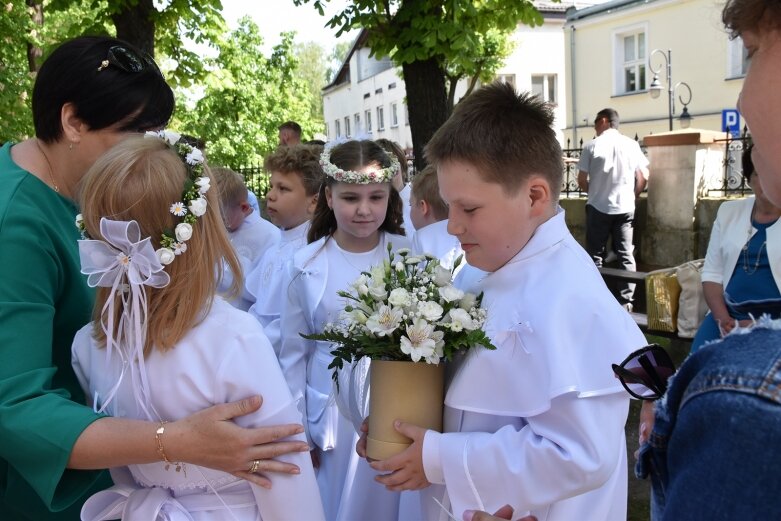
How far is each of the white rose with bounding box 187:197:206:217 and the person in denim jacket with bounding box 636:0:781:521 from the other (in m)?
1.30

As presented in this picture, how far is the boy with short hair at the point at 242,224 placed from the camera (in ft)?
16.8

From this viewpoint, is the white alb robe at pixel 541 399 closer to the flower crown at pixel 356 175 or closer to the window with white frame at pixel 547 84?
the flower crown at pixel 356 175

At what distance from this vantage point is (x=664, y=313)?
602cm

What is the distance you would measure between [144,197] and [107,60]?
495 millimetres

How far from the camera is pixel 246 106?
2244 cm

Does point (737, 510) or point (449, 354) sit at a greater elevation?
point (737, 510)

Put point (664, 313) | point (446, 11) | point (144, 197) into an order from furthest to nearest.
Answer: point (446, 11), point (664, 313), point (144, 197)

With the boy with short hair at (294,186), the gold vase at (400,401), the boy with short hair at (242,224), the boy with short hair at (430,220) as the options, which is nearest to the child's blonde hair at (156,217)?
the gold vase at (400,401)

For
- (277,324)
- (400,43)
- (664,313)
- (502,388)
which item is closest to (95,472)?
(502,388)

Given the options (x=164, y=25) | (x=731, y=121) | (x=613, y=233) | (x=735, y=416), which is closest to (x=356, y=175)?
(x=735, y=416)

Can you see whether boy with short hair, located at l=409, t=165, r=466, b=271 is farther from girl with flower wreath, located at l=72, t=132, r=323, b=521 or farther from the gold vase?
girl with flower wreath, located at l=72, t=132, r=323, b=521

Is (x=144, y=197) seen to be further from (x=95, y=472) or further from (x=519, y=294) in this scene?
(x=519, y=294)

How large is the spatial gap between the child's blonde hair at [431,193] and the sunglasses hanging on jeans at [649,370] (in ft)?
11.0

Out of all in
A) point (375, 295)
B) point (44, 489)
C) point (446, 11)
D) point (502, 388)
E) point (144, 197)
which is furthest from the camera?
point (446, 11)
